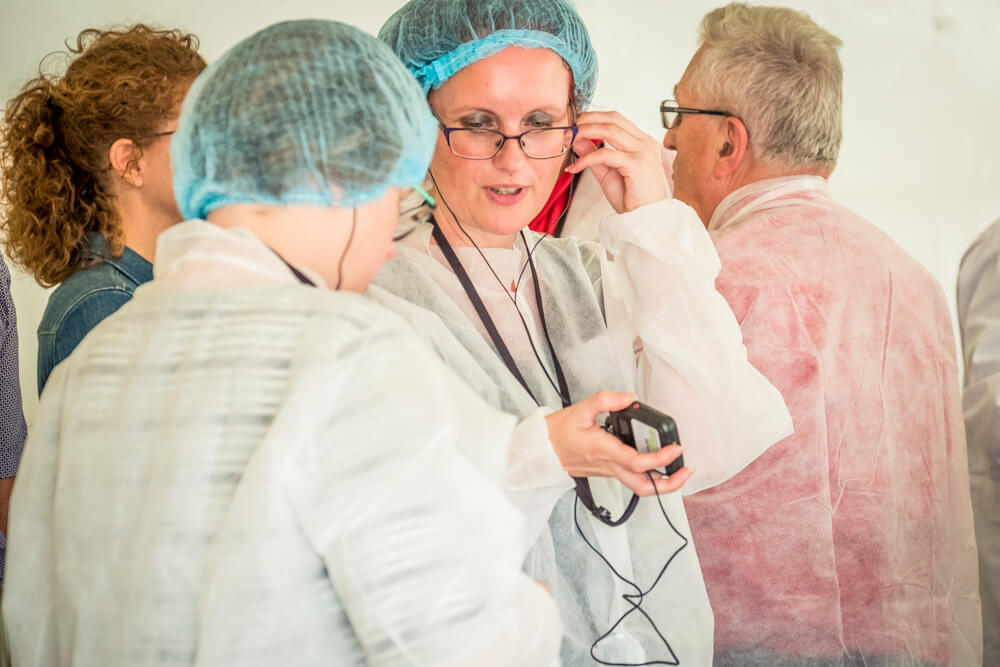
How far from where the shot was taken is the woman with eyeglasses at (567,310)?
4.65ft

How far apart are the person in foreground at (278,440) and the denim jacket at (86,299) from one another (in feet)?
2.07

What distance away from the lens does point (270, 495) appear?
78 cm

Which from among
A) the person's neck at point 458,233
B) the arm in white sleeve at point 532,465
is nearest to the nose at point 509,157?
Result: the person's neck at point 458,233

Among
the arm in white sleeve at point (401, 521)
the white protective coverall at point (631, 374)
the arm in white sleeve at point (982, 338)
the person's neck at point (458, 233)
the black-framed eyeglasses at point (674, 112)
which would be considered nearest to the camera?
the arm in white sleeve at point (401, 521)

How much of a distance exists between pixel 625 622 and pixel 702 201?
1.05 meters

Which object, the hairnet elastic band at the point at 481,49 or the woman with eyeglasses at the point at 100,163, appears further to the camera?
the woman with eyeglasses at the point at 100,163

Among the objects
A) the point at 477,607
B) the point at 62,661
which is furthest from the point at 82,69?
the point at 477,607

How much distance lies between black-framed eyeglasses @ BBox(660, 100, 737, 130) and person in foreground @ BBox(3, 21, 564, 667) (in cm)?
118

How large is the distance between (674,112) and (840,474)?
0.92 metres

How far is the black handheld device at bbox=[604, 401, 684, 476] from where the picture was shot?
117cm

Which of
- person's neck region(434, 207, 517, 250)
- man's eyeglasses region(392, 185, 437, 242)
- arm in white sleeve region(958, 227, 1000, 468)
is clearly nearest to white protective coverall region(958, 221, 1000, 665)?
arm in white sleeve region(958, 227, 1000, 468)

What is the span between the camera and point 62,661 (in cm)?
94

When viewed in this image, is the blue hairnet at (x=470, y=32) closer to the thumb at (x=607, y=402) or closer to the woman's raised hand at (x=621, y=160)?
the woman's raised hand at (x=621, y=160)

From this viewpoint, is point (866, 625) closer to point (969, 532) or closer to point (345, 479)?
point (969, 532)
